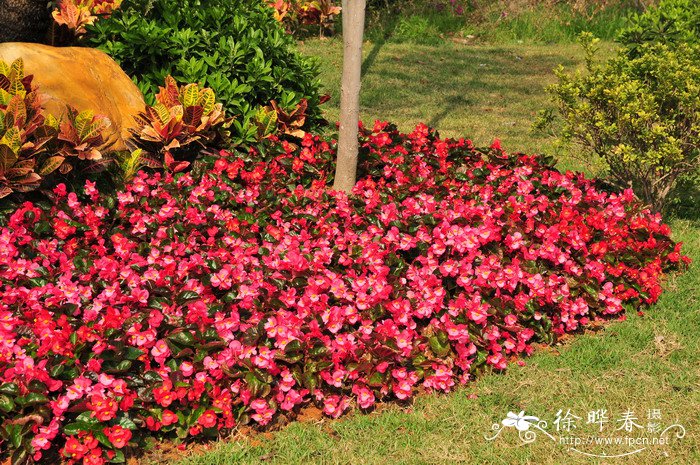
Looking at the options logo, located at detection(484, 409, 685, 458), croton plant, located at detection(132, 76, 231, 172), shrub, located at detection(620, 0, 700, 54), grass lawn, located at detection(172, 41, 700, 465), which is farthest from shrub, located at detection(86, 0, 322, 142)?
logo, located at detection(484, 409, 685, 458)

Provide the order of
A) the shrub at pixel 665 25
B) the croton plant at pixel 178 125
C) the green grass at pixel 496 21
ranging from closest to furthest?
1. the croton plant at pixel 178 125
2. the shrub at pixel 665 25
3. the green grass at pixel 496 21

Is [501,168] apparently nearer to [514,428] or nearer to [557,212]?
[557,212]

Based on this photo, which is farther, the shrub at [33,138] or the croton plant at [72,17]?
the croton plant at [72,17]

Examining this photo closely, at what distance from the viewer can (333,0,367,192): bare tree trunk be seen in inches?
226

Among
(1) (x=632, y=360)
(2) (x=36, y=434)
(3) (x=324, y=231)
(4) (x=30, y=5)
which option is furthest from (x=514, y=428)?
(4) (x=30, y=5)

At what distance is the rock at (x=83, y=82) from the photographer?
5734mm

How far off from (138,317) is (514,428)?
6.99 ft

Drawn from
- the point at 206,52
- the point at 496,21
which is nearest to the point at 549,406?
the point at 206,52

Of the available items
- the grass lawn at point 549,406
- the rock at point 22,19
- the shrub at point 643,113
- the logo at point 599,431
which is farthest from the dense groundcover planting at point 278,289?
the rock at point 22,19

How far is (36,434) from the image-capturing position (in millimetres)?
3521

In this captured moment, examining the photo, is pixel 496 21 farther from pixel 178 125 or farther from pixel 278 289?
pixel 278 289

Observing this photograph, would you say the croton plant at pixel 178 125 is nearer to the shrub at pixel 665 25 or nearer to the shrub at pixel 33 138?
the shrub at pixel 33 138

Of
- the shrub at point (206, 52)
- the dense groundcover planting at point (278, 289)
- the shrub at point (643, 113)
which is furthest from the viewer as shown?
the shrub at point (206, 52)

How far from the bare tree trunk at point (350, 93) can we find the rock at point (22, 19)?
8.86ft
